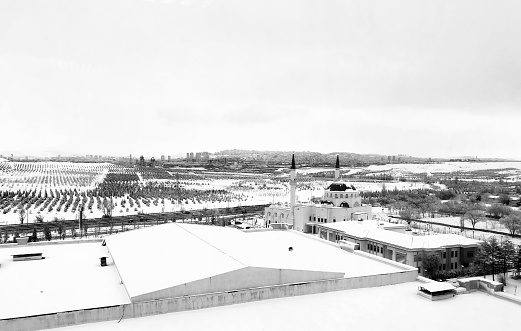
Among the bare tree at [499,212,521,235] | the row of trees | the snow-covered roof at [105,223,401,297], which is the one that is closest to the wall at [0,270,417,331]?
the snow-covered roof at [105,223,401,297]

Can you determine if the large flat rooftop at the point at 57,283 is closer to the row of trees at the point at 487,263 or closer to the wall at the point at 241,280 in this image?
the wall at the point at 241,280

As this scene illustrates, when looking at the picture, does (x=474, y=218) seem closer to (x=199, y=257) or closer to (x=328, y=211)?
(x=328, y=211)

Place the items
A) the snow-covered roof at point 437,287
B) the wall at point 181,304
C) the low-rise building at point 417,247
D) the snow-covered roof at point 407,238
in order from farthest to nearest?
the snow-covered roof at point 407,238 → the low-rise building at point 417,247 → the snow-covered roof at point 437,287 → the wall at point 181,304

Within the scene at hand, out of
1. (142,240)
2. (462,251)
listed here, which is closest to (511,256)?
(462,251)

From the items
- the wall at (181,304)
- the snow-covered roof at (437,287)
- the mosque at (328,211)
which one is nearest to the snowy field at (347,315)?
the wall at (181,304)

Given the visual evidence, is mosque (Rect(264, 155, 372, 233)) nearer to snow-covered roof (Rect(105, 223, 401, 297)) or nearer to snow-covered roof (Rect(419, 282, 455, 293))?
snow-covered roof (Rect(105, 223, 401, 297))

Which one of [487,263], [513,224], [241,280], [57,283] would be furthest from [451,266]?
[57,283]
